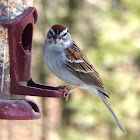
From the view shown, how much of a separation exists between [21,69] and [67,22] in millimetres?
5519

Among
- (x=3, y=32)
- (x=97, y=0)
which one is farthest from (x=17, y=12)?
(x=97, y=0)

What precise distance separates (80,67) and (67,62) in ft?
0.97

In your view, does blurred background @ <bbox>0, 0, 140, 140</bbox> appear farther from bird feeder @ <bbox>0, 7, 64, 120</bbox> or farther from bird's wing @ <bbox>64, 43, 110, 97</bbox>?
bird feeder @ <bbox>0, 7, 64, 120</bbox>

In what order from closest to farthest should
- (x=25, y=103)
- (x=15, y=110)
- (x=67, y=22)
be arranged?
1. (x=15, y=110)
2. (x=25, y=103)
3. (x=67, y=22)

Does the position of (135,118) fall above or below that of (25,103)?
below

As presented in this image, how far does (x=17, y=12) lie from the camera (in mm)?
3896

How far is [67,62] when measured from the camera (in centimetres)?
425

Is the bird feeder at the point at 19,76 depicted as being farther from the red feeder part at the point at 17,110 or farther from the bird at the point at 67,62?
the bird at the point at 67,62

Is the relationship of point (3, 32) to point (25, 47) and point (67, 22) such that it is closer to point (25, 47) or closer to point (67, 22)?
point (25, 47)

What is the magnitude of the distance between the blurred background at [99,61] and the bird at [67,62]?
11.9 ft

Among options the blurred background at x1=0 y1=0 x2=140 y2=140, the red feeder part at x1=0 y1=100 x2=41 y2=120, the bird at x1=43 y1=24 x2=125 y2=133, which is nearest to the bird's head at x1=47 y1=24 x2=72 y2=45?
the bird at x1=43 y1=24 x2=125 y2=133

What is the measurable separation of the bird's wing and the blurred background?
11.7ft

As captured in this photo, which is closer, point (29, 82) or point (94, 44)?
point (29, 82)

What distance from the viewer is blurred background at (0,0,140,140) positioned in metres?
8.27
